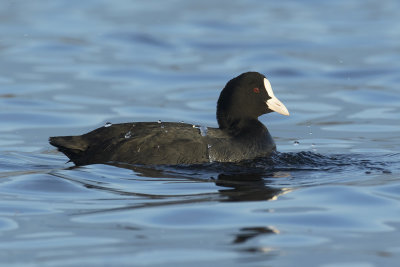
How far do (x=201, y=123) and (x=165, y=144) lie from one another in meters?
3.47

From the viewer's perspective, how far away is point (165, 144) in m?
8.07

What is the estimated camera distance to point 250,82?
8836 millimetres

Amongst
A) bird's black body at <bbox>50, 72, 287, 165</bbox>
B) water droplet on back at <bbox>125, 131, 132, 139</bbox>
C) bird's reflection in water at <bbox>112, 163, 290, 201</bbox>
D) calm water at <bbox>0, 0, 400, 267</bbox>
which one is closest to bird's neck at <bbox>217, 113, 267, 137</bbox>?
bird's black body at <bbox>50, 72, 287, 165</bbox>

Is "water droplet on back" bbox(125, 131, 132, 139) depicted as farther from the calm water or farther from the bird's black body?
the calm water

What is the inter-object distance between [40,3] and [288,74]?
8.14 m

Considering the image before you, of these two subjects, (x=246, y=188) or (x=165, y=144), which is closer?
(x=246, y=188)

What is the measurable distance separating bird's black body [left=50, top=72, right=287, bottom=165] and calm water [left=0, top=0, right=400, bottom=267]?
134 millimetres

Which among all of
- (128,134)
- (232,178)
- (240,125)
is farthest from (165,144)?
(240,125)

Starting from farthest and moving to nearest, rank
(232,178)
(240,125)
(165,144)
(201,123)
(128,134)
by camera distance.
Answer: (201,123)
(240,125)
(128,134)
(165,144)
(232,178)

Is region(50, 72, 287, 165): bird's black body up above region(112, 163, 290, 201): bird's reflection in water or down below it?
above

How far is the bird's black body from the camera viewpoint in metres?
8.07

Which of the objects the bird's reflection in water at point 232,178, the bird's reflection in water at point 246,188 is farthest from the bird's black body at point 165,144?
the bird's reflection in water at point 246,188

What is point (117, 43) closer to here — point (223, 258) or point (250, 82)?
point (250, 82)

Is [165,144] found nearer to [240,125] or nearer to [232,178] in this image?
[232,178]
